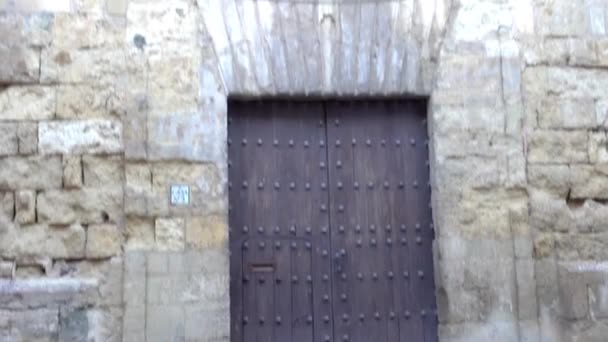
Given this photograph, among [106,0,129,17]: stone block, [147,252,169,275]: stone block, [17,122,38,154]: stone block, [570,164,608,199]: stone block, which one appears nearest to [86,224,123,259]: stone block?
[147,252,169,275]: stone block

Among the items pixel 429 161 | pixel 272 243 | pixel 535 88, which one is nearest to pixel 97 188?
pixel 272 243

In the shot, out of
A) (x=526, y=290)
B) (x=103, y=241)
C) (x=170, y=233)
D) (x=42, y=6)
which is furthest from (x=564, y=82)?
(x=42, y=6)

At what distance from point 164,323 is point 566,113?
2.71 metres

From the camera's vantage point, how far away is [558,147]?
5.00m

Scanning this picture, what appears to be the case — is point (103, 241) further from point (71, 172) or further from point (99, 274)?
point (71, 172)

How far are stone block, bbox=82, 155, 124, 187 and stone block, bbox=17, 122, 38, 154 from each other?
28cm

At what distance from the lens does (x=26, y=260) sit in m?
4.48

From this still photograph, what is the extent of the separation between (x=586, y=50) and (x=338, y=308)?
87.4 inches

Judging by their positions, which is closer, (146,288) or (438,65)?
(146,288)

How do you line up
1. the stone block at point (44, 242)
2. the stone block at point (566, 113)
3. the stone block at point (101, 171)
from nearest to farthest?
the stone block at point (44, 242), the stone block at point (101, 171), the stone block at point (566, 113)

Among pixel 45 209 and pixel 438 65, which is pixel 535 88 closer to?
pixel 438 65

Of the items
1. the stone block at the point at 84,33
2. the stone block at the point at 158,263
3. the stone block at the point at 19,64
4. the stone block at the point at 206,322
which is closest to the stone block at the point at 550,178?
the stone block at the point at 206,322

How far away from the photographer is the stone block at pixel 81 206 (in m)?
4.53

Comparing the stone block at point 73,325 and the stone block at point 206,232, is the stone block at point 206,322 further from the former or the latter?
the stone block at point 73,325
